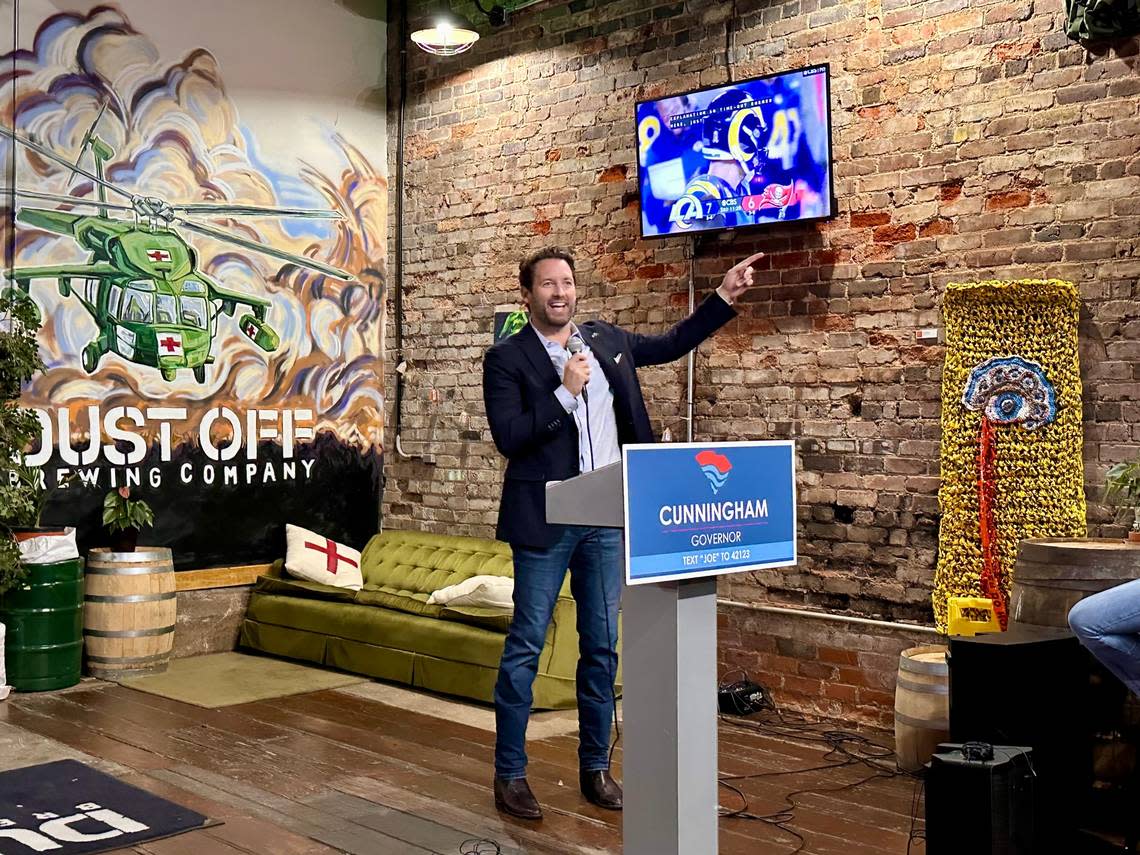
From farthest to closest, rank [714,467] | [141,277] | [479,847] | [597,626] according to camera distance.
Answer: [141,277] → [597,626] → [479,847] → [714,467]

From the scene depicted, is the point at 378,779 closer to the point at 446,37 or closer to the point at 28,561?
the point at 28,561

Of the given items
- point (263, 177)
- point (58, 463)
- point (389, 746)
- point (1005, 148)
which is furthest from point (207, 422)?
point (1005, 148)

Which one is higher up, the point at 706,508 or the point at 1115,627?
the point at 706,508

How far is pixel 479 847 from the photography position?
387 cm

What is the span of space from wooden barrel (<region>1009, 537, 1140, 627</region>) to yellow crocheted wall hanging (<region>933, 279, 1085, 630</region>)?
0.68 m

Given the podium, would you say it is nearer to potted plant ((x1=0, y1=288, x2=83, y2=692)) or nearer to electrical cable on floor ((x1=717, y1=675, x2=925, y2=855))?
electrical cable on floor ((x1=717, y1=675, x2=925, y2=855))

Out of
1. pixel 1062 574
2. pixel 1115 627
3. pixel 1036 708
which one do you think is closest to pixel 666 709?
pixel 1115 627

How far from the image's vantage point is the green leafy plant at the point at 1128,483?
14.7 ft

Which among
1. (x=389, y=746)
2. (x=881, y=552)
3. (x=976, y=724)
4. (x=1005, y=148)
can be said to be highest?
(x=1005, y=148)

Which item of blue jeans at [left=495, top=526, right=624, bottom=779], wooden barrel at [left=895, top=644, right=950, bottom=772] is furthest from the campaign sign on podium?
wooden barrel at [left=895, top=644, right=950, bottom=772]

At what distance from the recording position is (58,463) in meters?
6.50

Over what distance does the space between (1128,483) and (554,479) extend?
208 cm

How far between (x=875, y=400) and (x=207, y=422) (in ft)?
12.2

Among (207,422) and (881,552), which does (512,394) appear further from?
(207,422)
